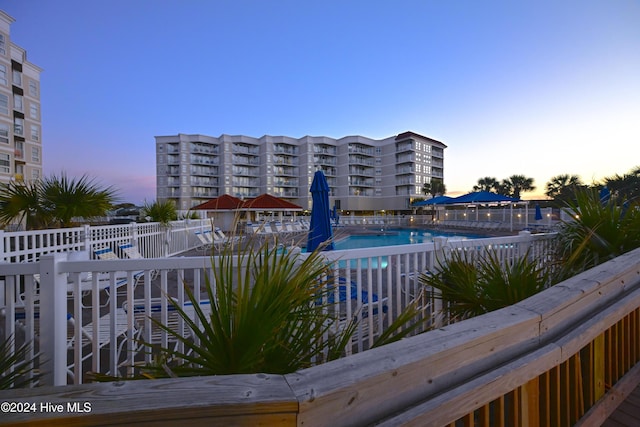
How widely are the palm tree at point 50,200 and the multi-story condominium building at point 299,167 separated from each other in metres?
44.9

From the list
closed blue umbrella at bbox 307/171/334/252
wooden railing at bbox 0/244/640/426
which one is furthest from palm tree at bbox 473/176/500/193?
wooden railing at bbox 0/244/640/426

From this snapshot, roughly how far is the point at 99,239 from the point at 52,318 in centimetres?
554

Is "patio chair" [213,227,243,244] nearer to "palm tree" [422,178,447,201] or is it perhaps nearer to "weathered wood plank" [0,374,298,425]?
"weathered wood plank" [0,374,298,425]

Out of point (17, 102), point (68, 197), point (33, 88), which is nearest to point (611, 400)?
point (68, 197)

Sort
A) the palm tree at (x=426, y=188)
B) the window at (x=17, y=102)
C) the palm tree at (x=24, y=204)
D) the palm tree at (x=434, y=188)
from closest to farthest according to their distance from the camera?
1. the palm tree at (x=24, y=204)
2. the window at (x=17, y=102)
3. the palm tree at (x=434, y=188)
4. the palm tree at (x=426, y=188)

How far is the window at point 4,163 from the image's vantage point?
24714 mm

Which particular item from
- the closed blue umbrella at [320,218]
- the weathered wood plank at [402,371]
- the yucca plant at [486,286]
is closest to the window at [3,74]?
the closed blue umbrella at [320,218]

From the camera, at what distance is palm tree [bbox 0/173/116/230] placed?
20.8ft

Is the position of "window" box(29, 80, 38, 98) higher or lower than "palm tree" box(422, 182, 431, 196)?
higher

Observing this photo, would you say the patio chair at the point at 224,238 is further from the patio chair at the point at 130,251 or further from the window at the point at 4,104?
the window at the point at 4,104

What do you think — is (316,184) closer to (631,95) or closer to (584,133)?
(631,95)

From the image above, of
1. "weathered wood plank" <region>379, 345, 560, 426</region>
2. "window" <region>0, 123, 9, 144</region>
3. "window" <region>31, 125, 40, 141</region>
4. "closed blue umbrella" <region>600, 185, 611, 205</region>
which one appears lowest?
"weathered wood plank" <region>379, 345, 560, 426</region>

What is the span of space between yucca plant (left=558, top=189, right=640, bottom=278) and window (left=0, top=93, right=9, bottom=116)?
121 feet

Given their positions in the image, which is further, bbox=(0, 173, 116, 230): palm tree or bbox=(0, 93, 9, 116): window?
bbox=(0, 93, 9, 116): window
